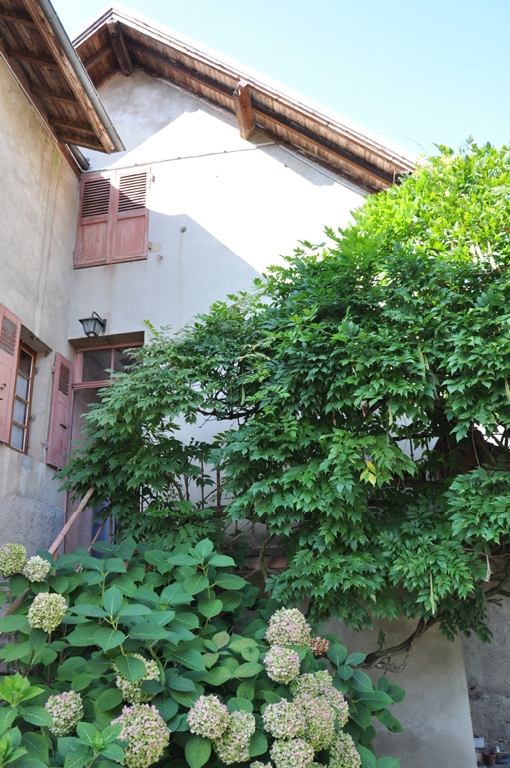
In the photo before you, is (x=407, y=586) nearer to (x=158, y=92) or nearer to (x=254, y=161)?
(x=254, y=161)

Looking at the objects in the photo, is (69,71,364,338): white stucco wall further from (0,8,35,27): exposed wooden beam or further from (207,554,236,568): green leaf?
(207,554,236,568): green leaf

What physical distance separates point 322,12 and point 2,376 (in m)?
5.19

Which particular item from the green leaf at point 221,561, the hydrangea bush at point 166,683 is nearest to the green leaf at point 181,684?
the hydrangea bush at point 166,683

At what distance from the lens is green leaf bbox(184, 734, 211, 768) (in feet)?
11.7

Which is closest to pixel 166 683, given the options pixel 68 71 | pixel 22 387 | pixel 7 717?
pixel 7 717

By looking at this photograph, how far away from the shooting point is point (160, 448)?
5.93 metres

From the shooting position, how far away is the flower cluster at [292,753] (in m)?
3.57

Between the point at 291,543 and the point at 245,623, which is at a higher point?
the point at 291,543

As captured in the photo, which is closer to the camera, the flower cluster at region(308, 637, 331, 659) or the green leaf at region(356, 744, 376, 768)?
the green leaf at region(356, 744, 376, 768)

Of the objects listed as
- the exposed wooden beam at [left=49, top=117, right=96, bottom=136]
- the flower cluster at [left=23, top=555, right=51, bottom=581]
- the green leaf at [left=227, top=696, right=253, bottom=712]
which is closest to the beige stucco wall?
the exposed wooden beam at [left=49, top=117, right=96, bottom=136]

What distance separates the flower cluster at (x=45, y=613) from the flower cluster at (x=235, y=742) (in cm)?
116

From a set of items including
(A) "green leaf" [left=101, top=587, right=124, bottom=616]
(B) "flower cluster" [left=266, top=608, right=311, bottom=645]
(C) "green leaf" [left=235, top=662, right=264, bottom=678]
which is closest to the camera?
(A) "green leaf" [left=101, top=587, right=124, bottom=616]

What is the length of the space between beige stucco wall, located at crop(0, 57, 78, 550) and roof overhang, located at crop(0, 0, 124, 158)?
24cm

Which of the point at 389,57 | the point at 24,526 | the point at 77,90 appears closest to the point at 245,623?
the point at 24,526
